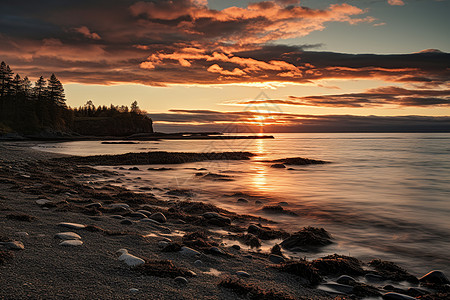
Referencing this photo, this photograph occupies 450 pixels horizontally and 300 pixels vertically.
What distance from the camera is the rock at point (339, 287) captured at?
521 cm

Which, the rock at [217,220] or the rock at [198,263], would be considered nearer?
the rock at [198,263]

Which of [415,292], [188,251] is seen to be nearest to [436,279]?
[415,292]

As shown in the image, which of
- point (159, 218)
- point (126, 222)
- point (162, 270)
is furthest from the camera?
point (159, 218)

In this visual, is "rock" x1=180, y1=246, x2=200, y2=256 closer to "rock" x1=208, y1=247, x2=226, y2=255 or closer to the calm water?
"rock" x1=208, y1=247, x2=226, y2=255

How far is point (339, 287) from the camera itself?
17.4 ft

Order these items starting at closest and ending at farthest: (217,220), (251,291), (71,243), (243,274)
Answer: (251,291)
(243,274)
(71,243)
(217,220)

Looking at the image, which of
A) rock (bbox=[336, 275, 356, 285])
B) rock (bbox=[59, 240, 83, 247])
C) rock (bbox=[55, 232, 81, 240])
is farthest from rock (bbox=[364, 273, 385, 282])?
rock (bbox=[55, 232, 81, 240])

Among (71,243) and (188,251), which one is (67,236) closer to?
(71,243)

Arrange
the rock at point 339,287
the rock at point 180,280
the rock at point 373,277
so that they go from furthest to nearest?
the rock at point 373,277 → the rock at point 339,287 → the rock at point 180,280

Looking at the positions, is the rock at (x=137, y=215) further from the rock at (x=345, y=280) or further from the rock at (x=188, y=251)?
the rock at (x=345, y=280)

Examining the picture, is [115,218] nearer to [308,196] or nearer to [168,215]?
[168,215]

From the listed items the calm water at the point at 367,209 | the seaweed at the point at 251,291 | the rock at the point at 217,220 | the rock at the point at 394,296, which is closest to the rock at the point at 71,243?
the seaweed at the point at 251,291

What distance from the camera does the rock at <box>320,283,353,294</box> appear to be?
5.21 metres

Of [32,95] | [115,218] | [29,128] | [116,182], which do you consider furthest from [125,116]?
[115,218]
